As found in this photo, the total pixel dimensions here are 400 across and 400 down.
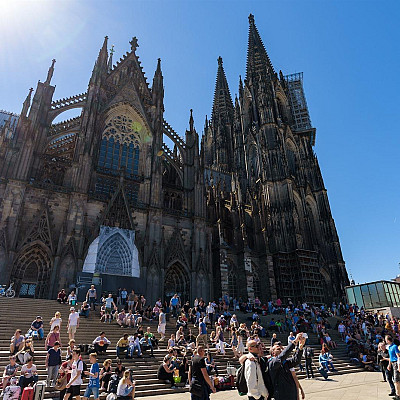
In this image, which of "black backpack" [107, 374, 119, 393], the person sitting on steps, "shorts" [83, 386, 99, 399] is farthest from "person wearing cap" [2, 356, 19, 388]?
"black backpack" [107, 374, 119, 393]

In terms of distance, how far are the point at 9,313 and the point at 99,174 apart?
47.1ft

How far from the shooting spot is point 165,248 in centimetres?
2502

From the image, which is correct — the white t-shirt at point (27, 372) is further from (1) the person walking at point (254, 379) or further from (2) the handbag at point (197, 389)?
(1) the person walking at point (254, 379)

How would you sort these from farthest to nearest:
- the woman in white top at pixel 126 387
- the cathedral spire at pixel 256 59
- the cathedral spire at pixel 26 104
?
the cathedral spire at pixel 256 59 < the cathedral spire at pixel 26 104 < the woman in white top at pixel 126 387

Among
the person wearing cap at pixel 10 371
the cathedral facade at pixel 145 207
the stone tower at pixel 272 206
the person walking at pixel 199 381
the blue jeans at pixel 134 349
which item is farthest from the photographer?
the stone tower at pixel 272 206

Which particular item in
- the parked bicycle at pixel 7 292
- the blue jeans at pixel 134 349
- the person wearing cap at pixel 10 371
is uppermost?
the parked bicycle at pixel 7 292

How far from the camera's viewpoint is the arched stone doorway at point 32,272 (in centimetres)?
2005

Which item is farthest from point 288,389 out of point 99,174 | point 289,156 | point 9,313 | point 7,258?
point 289,156

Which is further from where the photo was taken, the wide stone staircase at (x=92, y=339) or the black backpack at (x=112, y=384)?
the wide stone staircase at (x=92, y=339)

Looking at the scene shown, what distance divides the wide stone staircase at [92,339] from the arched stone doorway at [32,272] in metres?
4.23

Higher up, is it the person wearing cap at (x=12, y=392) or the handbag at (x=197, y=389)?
the handbag at (x=197, y=389)

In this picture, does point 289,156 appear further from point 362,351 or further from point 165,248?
point 362,351

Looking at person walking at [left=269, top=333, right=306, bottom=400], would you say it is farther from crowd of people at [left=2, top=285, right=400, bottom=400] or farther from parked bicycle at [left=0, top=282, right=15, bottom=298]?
parked bicycle at [left=0, top=282, right=15, bottom=298]

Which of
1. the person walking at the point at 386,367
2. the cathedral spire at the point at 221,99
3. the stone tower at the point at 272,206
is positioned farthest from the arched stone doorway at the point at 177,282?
the cathedral spire at the point at 221,99
